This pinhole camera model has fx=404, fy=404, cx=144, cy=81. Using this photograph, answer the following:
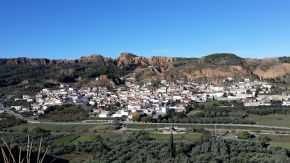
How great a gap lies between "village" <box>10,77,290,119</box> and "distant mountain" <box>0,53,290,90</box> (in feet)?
13.8

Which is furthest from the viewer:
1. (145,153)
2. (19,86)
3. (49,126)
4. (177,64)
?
(177,64)

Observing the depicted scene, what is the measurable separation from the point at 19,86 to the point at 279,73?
41.6 metres

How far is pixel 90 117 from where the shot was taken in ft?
131

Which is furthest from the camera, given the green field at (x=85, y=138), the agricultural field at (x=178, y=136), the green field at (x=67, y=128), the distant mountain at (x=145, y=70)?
the distant mountain at (x=145, y=70)

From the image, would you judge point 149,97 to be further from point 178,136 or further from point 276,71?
point 178,136

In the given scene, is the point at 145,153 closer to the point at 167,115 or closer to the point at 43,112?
the point at 167,115

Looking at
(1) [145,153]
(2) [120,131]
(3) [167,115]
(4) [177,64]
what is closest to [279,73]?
(4) [177,64]

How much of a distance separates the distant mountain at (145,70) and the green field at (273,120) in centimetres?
2543

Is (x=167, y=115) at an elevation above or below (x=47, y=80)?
below

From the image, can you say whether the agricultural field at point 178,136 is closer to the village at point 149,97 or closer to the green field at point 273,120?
the green field at point 273,120

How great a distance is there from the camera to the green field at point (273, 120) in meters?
32.4

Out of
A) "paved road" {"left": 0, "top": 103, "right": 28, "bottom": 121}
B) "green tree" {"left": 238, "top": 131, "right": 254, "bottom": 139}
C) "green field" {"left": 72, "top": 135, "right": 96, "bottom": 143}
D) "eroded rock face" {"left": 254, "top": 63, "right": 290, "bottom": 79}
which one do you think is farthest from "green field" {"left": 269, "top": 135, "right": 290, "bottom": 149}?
"eroded rock face" {"left": 254, "top": 63, "right": 290, "bottom": 79}

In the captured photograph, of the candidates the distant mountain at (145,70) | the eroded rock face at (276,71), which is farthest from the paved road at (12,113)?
the eroded rock face at (276,71)

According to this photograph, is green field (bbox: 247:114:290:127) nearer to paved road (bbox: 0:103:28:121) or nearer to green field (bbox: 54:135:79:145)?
green field (bbox: 54:135:79:145)
